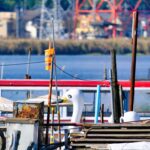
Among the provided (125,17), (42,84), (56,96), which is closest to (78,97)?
(56,96)

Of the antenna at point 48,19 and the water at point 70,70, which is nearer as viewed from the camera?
the water at point 70,70

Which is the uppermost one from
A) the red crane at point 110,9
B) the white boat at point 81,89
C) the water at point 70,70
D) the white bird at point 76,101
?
the red crane at point 110,9

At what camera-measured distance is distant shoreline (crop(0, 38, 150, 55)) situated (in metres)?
110

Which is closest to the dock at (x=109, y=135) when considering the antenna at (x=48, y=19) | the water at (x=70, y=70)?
the water at (x=70, y=70)

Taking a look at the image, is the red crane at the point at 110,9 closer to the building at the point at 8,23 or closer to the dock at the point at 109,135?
the building at the point at 8,23

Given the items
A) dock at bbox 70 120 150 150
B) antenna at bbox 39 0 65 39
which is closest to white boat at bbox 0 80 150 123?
dock at bbox 70 120 150 150

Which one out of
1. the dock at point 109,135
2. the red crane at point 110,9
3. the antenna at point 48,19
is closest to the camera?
the dock at point 109,135

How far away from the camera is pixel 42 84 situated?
2878cm

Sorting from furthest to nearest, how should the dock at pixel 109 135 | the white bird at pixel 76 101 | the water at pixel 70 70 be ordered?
the water at pixel 70 70 < the white bird at pixel 76 101 < the dock at pixel 109 135

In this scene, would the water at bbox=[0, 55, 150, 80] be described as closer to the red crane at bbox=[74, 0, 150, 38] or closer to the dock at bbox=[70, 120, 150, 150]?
the dock at bbox=[70, 120, 150, 150]

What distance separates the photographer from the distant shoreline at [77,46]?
110375 mm

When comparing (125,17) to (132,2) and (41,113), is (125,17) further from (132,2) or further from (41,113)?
(41,113)

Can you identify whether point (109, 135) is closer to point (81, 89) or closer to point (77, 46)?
point (81, 89)

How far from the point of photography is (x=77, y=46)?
4633 inches
